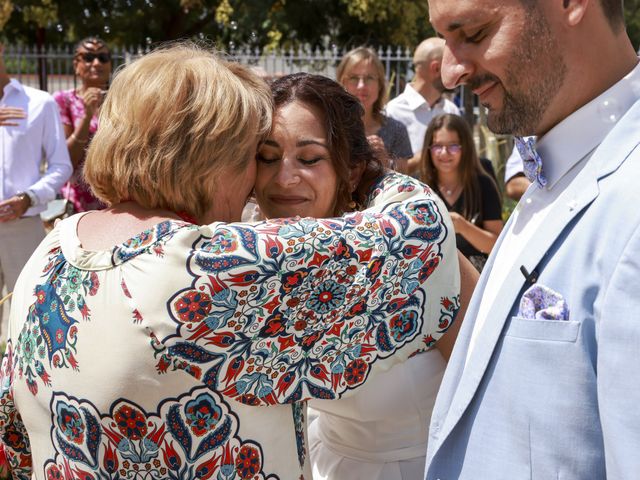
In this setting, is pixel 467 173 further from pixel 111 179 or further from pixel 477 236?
pixel 111 179

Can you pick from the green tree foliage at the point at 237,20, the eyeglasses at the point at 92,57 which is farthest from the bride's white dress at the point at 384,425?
the green tree foliage at the point at 237,20

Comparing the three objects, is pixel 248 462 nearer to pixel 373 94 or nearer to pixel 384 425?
pixel 384 425

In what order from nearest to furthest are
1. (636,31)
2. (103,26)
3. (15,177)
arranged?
(15,177) < (103,26) < (636,31)

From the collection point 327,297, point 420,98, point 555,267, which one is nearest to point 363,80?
point 420,98

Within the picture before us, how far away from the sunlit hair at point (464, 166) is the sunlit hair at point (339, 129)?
2666 mm

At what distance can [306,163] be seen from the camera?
2395 mm

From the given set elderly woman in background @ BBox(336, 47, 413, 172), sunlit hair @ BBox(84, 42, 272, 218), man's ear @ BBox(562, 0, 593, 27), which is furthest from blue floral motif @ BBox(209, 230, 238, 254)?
elderly woman in background @ BBox(336, 47, 413, 172)

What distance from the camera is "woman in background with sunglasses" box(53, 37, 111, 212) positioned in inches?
234

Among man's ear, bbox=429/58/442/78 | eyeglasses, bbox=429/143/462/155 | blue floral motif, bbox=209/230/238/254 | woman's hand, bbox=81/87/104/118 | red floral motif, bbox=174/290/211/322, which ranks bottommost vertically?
woman's hand, bbox=81/87/104/118

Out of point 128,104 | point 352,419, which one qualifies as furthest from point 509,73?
point 352,419

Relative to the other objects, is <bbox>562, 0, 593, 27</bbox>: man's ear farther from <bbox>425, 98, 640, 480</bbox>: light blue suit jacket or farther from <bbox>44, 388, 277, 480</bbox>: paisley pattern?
<bbox>44, 388, 277, 480</bbox>: paisley pattern

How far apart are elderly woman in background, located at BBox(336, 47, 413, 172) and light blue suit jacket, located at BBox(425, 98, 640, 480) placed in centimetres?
388

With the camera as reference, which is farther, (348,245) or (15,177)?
(15,177)

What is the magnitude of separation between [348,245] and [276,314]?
23 cm
